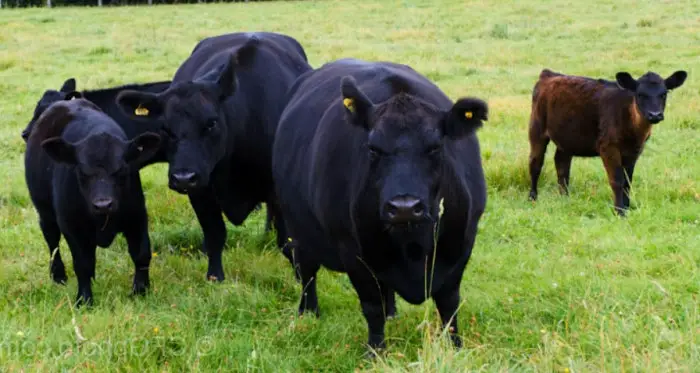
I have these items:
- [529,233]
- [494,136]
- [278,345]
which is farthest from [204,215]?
[494,136]

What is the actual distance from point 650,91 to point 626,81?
0.31 m

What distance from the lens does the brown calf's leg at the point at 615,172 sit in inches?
295

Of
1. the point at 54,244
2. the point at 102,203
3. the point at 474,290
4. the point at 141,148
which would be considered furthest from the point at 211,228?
the point at 474,290

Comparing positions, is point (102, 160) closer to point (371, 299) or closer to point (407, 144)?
point (371, 299)

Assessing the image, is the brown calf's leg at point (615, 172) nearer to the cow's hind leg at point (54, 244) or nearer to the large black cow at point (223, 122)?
the large black cow at point (223, 122)

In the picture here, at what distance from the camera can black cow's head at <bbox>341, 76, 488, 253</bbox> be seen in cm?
356

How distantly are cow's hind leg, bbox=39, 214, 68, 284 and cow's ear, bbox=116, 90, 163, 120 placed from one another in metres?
1.03

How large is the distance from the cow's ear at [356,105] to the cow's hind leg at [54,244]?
3.01 m

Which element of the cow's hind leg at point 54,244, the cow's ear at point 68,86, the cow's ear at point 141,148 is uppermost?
the cow's ear at point 141,148

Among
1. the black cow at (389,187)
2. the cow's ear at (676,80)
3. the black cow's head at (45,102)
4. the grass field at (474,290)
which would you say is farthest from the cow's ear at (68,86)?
the cow's ear at (676,80)

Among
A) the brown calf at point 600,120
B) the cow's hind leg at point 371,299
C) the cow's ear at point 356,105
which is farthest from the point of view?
the brown calf at point 600,120

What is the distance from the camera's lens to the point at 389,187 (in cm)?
360

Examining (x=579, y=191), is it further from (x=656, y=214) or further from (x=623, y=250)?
(x=623, y=250)

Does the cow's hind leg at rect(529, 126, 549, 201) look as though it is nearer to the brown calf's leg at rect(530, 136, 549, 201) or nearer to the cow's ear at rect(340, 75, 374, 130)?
the brown calf's leg at rect(530, 136, 549, 201)
